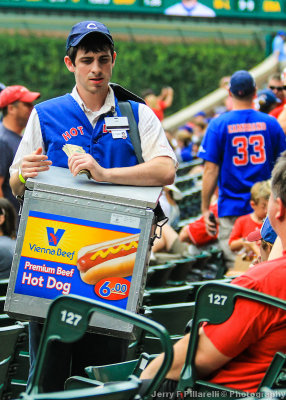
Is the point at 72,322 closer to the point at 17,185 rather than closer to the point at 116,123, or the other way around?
the point at 17,185

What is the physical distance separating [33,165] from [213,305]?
1094mm

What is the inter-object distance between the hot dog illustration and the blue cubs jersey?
377cm

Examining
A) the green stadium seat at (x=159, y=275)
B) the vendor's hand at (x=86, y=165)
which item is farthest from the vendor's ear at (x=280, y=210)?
the green stadium seat at (x=159, y=275)

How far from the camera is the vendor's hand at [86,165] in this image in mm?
3465

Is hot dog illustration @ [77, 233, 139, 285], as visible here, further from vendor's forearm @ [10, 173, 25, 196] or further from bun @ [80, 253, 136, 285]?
vendor's forearm @ [10, 173, 25, 196]

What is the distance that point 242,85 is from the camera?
7.00m

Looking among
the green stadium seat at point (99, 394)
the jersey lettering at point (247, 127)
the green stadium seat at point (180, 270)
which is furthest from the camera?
the jersey lettering at point (247, 127)

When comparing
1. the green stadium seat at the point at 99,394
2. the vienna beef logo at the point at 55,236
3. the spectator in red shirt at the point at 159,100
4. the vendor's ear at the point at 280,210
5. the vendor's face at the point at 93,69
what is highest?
the spectator in red shirt at the point at 159,100

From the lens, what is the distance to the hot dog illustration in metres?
3.35

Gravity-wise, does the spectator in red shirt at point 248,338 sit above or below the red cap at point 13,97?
below

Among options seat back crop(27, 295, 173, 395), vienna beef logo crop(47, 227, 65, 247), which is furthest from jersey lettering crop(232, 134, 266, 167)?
seat back crop(27, 295, 173, 395)

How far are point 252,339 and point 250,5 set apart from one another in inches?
641

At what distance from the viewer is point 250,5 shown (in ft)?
59.9

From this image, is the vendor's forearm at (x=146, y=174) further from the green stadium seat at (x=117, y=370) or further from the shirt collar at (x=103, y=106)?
the green stadium seat at (x=117, y=370)
